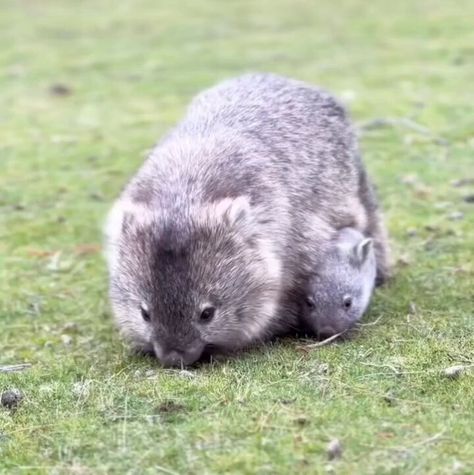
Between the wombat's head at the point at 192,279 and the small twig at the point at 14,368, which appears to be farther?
the small twig at the point at 14,368

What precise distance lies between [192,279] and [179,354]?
39cm

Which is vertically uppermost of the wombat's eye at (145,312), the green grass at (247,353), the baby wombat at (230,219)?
the baby wombat at (230,219)

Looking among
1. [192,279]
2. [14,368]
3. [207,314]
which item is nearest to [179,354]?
[207,314]

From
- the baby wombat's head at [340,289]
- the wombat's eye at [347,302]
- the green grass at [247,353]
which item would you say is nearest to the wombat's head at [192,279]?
the green grass at [247,353]

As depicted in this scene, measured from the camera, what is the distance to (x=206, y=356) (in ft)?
17.7

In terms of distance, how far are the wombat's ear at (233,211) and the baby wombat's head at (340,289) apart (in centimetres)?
65

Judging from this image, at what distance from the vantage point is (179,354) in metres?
5.16

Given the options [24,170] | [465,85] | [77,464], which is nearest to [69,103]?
[24,170]

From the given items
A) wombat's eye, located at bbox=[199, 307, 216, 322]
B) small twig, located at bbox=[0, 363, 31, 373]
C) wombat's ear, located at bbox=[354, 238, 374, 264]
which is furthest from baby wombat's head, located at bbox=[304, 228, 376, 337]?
small twig, located at bbox=[0, 363, 31, 373]

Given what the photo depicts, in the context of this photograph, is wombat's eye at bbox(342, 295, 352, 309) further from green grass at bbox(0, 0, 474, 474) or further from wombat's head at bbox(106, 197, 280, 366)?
wombat's head at bbox(106, 197, 280, 366)

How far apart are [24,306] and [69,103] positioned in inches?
267

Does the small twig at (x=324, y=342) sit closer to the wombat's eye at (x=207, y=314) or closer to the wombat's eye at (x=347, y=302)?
the wombat's eye at (x=347, y=302)

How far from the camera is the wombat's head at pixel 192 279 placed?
511 centimetres

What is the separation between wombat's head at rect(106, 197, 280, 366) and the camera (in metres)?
5.11
